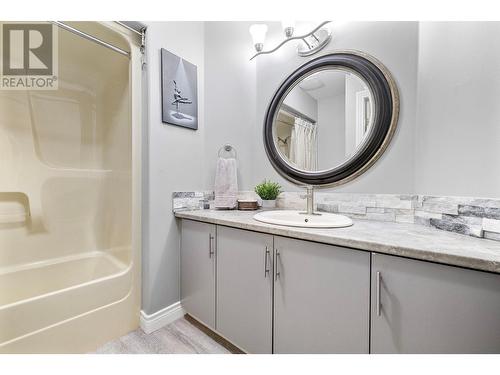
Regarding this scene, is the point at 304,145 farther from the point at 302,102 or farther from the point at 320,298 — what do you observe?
the point at 320,298

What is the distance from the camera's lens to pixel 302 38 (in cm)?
135

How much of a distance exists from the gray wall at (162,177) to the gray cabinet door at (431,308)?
1.21m

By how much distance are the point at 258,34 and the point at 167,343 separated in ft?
7.17

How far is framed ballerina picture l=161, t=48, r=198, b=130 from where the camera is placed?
1.37 metres

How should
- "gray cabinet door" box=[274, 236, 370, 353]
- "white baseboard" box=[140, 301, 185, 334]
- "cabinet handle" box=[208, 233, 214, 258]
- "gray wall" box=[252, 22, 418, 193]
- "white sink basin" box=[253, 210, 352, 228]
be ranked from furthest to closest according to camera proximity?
"white baseboard" box=[140, 301, 185, 334] → "cabinet handle" box=[208, 233, 214, 258] → "gray wall" box=[252, 22, 418, 193] → "white sink basin" box=[253, 210, 352, 228] → "gray cabinet door" box=[274, 236, 370, 353]

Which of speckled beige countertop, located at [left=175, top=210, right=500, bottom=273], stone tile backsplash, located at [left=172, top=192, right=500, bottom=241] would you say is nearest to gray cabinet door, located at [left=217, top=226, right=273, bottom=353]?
speckled beige countertop, located at [left=175, top=210, right=500, bottom=273]

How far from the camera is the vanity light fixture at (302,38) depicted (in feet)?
4.37

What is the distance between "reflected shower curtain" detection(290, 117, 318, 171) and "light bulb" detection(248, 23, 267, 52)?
634 mm

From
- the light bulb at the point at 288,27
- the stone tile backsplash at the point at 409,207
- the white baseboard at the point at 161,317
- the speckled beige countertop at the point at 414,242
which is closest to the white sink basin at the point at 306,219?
the speckled beige countertop at the point at 414,242

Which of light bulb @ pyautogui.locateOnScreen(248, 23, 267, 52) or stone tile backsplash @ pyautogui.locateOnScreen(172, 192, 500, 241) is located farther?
light bulb @ pyautogui.locateOnScreen(248, 23, 267, 52)

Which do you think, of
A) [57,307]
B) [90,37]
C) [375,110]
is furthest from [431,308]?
[90,37]

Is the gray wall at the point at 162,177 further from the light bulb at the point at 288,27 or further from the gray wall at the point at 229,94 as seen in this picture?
the light bulb at the point at 288,27

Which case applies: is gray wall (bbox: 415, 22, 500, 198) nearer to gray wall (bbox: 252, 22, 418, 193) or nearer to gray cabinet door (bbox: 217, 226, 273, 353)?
gray wall (bbox: 252, 22, 418, 193)
